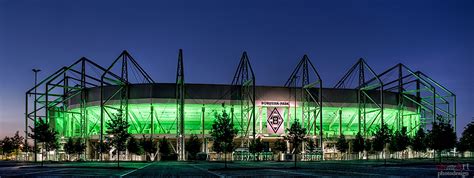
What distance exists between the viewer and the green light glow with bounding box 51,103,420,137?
314 feet

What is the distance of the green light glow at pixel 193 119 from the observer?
95.7m

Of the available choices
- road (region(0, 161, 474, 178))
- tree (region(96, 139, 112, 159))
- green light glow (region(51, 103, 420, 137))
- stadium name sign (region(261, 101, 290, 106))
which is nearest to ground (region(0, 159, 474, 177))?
road (region(0, 161, 474, 178))

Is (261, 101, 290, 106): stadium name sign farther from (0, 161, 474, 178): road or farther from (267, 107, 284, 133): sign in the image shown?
(0, 161, 474, 178): road

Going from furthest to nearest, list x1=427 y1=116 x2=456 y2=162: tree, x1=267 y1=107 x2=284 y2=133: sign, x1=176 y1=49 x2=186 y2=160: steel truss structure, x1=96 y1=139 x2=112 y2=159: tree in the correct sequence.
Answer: x1=267 y1=107 x2=284 y2=133: sign < x1=176 y1=49 x2=186 y2=160: steel truss structure < x1=96 y1=139 x2=112 y2=159: tree < x1=427 y1=116 x2=456 y2=162: tree

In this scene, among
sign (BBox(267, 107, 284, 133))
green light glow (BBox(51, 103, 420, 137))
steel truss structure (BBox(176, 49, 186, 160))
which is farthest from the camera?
green light glow (BBox(51, 103, 420, 137))

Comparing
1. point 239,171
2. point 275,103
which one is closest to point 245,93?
point 275,103

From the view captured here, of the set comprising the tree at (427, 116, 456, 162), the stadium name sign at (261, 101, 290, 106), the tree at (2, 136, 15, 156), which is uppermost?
the stadium name sign at (261, 101, 290, 106)

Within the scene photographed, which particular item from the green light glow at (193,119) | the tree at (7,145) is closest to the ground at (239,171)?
the green light glow at (193,119)

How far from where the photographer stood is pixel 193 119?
10088cm

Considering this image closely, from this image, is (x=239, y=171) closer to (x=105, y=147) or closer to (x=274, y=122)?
(x=105, y=147)

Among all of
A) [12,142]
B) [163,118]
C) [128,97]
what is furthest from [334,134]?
[12,142]

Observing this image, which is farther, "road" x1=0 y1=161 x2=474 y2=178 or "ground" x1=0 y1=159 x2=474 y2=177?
"ground" x1=0 y1=159 x2=474 y2=177

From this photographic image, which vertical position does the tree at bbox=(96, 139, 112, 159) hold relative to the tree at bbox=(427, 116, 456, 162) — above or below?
below

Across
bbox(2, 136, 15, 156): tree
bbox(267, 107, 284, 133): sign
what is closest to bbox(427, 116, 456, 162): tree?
bbox(267, 107, 284, 133): sign
